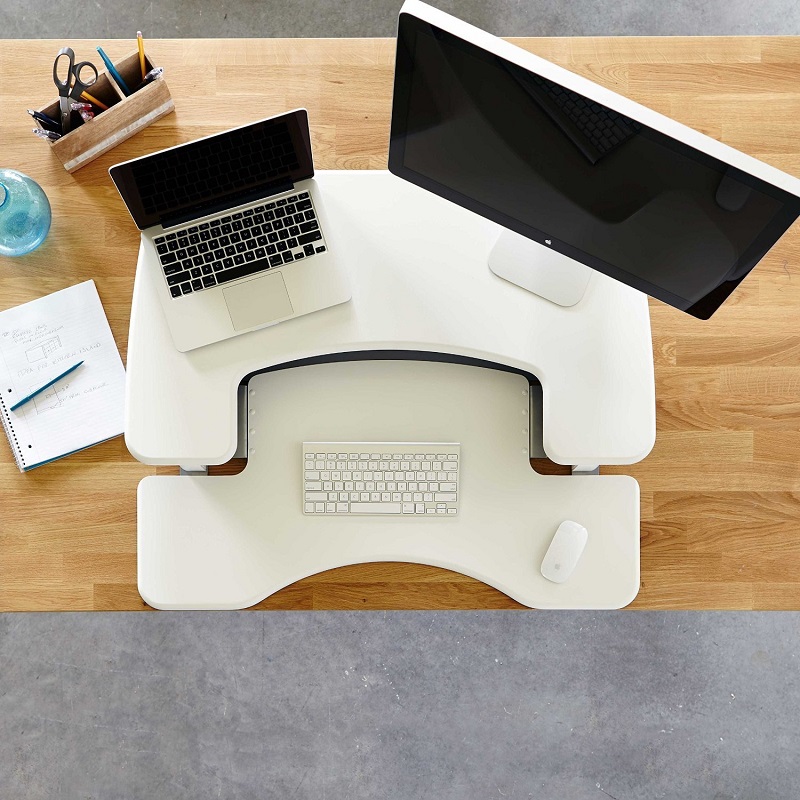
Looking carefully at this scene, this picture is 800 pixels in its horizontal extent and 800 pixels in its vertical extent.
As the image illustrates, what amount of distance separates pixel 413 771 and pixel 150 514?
116cm

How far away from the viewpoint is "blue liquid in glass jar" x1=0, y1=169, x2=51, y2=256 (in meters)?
1.10

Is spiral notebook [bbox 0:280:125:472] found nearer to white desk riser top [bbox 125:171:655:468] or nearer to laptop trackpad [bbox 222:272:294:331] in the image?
white desk riser top [bbox 125:171:655:468]

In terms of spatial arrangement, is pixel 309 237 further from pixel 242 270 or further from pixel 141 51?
pixel 141 51

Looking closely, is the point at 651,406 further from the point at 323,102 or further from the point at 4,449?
the point at 4,449

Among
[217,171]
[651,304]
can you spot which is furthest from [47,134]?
[651,304]

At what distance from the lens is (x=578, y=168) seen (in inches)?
31.3

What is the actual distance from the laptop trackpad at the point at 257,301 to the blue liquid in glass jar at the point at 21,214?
380 mm

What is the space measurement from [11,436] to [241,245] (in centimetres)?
51

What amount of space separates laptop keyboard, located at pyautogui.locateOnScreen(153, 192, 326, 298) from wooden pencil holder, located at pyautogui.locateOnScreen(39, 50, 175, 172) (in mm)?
279

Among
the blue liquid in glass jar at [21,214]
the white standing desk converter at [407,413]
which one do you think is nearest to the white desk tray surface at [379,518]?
the white standing desk converter at [407,413]

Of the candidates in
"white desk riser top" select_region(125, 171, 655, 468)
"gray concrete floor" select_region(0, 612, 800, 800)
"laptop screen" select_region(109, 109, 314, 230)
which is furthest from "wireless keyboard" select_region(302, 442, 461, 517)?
"gray concrete floor" select_region(0, 612, 800, 800)

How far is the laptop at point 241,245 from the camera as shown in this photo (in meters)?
0.97

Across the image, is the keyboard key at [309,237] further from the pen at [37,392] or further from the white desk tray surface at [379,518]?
the pen at [37,392]

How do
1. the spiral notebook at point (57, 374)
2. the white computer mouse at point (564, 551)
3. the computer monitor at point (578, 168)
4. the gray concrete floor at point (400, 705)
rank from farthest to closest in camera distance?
the gray concrete floor at point (400, 705)
the spiral notebook at point (57, 374)
the white computer mouse at point (564, 551)
the computer monitor at point (578, 168)
